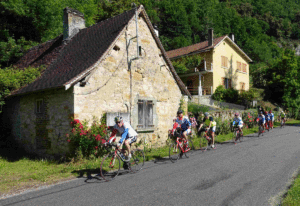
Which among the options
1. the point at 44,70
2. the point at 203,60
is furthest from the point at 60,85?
the point at 203,60

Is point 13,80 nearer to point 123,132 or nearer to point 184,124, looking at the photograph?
point 123,132

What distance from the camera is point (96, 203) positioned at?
18.0 feet

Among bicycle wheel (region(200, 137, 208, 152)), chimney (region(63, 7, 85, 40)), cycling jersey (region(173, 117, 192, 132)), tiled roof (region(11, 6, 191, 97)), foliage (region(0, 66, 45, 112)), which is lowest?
bicycle wheel (region(200, 137, 208, 152))

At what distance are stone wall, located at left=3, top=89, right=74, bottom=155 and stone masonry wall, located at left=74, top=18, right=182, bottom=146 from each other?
0.89 meters

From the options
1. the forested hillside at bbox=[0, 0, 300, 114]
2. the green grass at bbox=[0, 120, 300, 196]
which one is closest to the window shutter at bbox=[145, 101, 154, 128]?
the green grass at bbox=[0, 120, 300, 196]

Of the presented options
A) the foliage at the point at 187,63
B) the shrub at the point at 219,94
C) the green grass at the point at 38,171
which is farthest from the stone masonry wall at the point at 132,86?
the foliage at the point at 187,63

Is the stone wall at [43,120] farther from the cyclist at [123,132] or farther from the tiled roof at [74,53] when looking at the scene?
the cyclist at [123,132]

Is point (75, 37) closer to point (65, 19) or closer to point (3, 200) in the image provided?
point (65, 19)

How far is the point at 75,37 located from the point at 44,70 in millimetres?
3311

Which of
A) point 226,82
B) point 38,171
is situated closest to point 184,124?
point 38,171

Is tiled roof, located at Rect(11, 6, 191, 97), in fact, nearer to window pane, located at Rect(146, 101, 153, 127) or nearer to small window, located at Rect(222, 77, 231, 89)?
window pane, located at Rect(146, 101, 153, 127)

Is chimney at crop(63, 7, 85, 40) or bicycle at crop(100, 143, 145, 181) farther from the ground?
chimney at crop(63, 7, 85, 40)

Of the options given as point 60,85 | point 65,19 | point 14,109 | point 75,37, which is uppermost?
point 65,19

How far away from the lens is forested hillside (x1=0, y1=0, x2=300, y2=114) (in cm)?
2048
